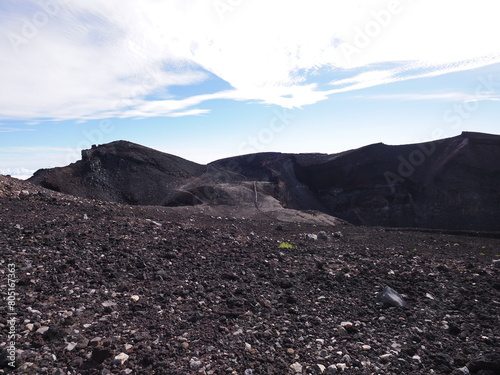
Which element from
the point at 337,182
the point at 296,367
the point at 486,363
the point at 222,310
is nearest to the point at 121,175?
the point at 337,182

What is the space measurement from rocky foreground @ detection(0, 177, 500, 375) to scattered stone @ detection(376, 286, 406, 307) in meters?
0.10

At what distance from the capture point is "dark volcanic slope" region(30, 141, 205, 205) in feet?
83.3

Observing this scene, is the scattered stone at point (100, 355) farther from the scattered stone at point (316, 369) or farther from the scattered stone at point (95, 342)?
the scattered stone at point (316, 369)

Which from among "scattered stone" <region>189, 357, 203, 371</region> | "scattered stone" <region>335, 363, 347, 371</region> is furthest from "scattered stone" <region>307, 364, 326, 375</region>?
"scattered stone" <region>189, 357, 203, 371</region>

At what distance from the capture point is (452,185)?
101 ft

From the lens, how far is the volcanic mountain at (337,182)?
26.3m

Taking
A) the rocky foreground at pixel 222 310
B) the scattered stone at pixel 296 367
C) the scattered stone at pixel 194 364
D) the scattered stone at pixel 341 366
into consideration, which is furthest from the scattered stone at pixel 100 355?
the scattered stone at pixel 341 366

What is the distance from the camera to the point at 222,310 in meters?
4.94

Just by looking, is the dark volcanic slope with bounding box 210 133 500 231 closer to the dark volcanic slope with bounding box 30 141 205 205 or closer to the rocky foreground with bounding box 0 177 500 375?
the dark volcanic slope with bounding box 30 141 205 205

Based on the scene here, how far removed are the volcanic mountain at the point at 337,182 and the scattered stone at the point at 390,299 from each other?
1715 cm

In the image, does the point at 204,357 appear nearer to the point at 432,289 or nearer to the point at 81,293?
the point at 81,293

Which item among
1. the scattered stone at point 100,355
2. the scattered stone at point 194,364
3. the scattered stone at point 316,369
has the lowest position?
the scattered stone at point 316,369

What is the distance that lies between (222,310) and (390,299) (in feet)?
8.92

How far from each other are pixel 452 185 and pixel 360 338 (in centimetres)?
3121
